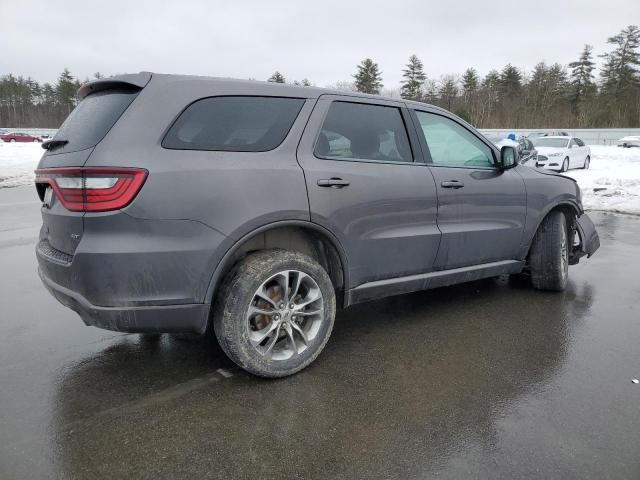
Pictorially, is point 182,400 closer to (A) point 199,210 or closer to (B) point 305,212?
(A) point 199,210

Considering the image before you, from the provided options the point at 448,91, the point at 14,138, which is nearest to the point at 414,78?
the point at 448,91

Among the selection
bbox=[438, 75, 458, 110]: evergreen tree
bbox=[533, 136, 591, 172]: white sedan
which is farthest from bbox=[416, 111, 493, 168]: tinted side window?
bbox=[438, 75, 458, 110]: evergreen tree

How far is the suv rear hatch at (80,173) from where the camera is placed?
8.32 feet

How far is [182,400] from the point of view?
9.22 feet

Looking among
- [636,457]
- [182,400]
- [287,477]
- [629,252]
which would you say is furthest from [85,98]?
[629,252]

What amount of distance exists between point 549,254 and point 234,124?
3.40m

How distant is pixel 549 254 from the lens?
4723 millimetres

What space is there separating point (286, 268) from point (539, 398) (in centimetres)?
168

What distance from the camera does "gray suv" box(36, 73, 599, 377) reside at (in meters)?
2.57

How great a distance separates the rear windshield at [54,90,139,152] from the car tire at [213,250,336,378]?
1088 mm

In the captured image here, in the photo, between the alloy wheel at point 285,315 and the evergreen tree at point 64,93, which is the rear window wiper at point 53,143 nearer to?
the alloy wheel at point 285,315

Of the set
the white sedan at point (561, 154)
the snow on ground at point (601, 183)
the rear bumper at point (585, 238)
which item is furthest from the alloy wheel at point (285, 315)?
the white sedan at point (561, 154)

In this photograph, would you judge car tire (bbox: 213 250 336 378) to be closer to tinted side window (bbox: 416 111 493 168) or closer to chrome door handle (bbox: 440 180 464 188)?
chrome door handle (bbox: 440 180 464 188)

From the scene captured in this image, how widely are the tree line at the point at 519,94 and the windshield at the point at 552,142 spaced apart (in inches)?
1101
